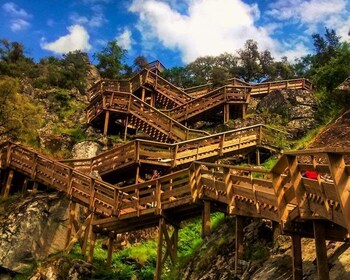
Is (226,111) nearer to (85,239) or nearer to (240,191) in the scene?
(85,239)

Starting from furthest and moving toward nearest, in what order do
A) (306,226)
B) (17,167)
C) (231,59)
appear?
(231,59) → (17,167) → (306,226)

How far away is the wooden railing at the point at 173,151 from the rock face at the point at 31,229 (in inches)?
113

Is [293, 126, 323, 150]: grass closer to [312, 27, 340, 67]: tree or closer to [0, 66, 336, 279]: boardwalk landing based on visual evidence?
[0, 66, 336, 279]: boardwalk landing

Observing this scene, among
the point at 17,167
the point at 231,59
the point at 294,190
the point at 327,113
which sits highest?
the point at 231,59

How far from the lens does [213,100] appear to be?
107 ft

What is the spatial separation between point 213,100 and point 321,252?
26.6 metres

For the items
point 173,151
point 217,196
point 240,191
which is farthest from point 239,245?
point 173,151

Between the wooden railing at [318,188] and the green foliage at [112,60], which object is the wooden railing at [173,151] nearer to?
the wooden railing at [318,188]

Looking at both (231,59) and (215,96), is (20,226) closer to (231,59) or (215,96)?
(215,96)

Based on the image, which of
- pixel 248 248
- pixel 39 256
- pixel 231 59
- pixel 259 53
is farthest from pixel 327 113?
pixel 231 59

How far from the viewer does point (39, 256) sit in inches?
749

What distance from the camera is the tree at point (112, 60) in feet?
175

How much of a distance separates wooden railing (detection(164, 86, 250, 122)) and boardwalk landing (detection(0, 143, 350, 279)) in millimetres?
14023

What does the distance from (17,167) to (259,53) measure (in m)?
41.7
